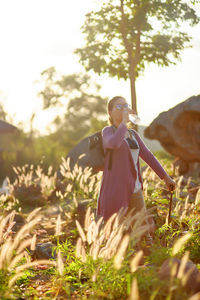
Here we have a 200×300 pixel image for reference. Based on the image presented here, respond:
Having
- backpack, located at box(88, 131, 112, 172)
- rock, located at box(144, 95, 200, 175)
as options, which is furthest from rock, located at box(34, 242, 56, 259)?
rock, located at box(144, 95, 200, 175)

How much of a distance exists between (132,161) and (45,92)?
3790 centimetres

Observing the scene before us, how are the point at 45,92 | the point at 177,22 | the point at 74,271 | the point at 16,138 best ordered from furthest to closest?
the point at 45,92
the point at 16,138
the point at 177,22
the point at 74,271

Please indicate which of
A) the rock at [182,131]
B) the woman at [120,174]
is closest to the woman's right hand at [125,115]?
the woman at [120,174]

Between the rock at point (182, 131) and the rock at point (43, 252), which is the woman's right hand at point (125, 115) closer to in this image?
the rock at point (43, 252)

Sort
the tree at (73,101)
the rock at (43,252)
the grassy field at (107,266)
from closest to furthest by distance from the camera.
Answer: the grassy field at (107,266) < the rock at (43,252) < the tree at (73,101)

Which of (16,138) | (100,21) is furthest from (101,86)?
(100,21)

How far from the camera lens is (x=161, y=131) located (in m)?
14.4

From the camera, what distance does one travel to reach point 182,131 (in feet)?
45.3

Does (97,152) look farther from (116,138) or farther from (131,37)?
(131,37)

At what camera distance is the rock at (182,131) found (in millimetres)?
13234

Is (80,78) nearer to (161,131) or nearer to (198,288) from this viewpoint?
(161,131)

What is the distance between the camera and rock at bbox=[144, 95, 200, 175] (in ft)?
43.4

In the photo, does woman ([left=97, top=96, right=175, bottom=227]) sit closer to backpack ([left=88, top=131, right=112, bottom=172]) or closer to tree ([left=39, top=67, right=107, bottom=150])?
backpack ([left=88, top=131, right=112, bottom=172])

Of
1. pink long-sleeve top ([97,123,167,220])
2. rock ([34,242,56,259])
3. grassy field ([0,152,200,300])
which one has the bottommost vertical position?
rock ([34,242,56,259])
